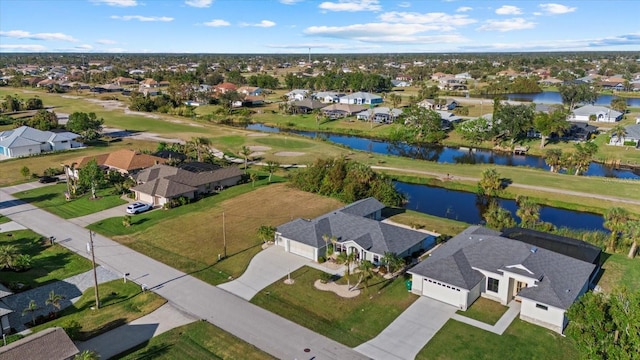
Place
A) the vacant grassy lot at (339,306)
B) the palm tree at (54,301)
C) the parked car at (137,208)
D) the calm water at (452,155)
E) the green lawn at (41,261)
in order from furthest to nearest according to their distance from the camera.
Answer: the calm water at (452,155) → the parked car at (137,208) → the green lawn at (41,261) → the palm tree at (54,301) → the vacant grassy lot at (339,306)

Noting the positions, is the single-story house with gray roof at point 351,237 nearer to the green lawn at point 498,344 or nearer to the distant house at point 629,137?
the green lawn at point 498,344

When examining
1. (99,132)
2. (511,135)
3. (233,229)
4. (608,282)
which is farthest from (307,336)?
(99,132)

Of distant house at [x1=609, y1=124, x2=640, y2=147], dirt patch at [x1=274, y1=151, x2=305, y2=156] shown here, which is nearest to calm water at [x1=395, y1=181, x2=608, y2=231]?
dirt patch at [x1=274, y1=151, x2=305, y2=156]

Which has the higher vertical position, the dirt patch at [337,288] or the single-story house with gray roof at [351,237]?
the single-story house with gray roof at [351,237]

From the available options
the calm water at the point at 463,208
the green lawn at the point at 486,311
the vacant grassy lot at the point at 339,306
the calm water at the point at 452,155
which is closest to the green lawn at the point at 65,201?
the vacant grassy lot at the point at 339,306

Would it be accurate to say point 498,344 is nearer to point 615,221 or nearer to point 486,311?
point 486,311

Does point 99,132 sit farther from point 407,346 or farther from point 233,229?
point 407,346
